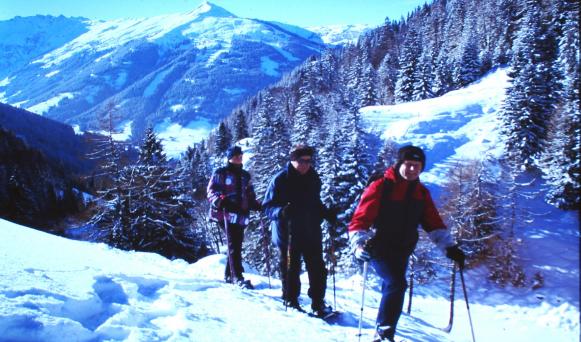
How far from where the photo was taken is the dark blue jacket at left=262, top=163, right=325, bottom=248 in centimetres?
555

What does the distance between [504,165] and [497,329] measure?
17349 mm

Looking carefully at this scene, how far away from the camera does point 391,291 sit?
433cm

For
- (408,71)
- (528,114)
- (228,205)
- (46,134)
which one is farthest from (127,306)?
(46,134)

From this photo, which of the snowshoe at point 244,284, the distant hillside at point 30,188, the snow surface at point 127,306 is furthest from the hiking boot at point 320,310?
the distant hillside at point 30,188

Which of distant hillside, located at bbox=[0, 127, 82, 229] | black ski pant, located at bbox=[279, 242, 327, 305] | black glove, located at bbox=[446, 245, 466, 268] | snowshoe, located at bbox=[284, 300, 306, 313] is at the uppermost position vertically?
black glove, located at bbox=[446, 245, 466, 268]

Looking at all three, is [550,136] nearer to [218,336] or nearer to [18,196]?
[218,336]

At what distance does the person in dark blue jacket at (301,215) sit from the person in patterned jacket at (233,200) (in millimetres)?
1385

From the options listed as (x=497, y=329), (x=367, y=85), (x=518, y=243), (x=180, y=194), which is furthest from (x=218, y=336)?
(x=367, y=85)

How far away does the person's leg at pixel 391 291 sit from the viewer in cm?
433

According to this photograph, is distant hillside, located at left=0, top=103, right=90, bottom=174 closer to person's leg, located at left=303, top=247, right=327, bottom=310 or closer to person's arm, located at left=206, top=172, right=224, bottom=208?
person's arm, located at left=206, top=172, right=224, bottom=208

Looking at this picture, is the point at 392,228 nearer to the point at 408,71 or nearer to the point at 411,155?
the point at 411,155

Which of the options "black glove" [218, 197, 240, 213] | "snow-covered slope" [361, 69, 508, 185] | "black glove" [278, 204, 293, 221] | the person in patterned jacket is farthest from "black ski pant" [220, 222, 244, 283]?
"snow-covered slope" [361, 69, 508, 185]

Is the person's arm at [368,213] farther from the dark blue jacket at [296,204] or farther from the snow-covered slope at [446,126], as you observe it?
the snow-covered slope at [446,126]

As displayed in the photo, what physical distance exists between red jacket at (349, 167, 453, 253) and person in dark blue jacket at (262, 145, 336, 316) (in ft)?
4.19
